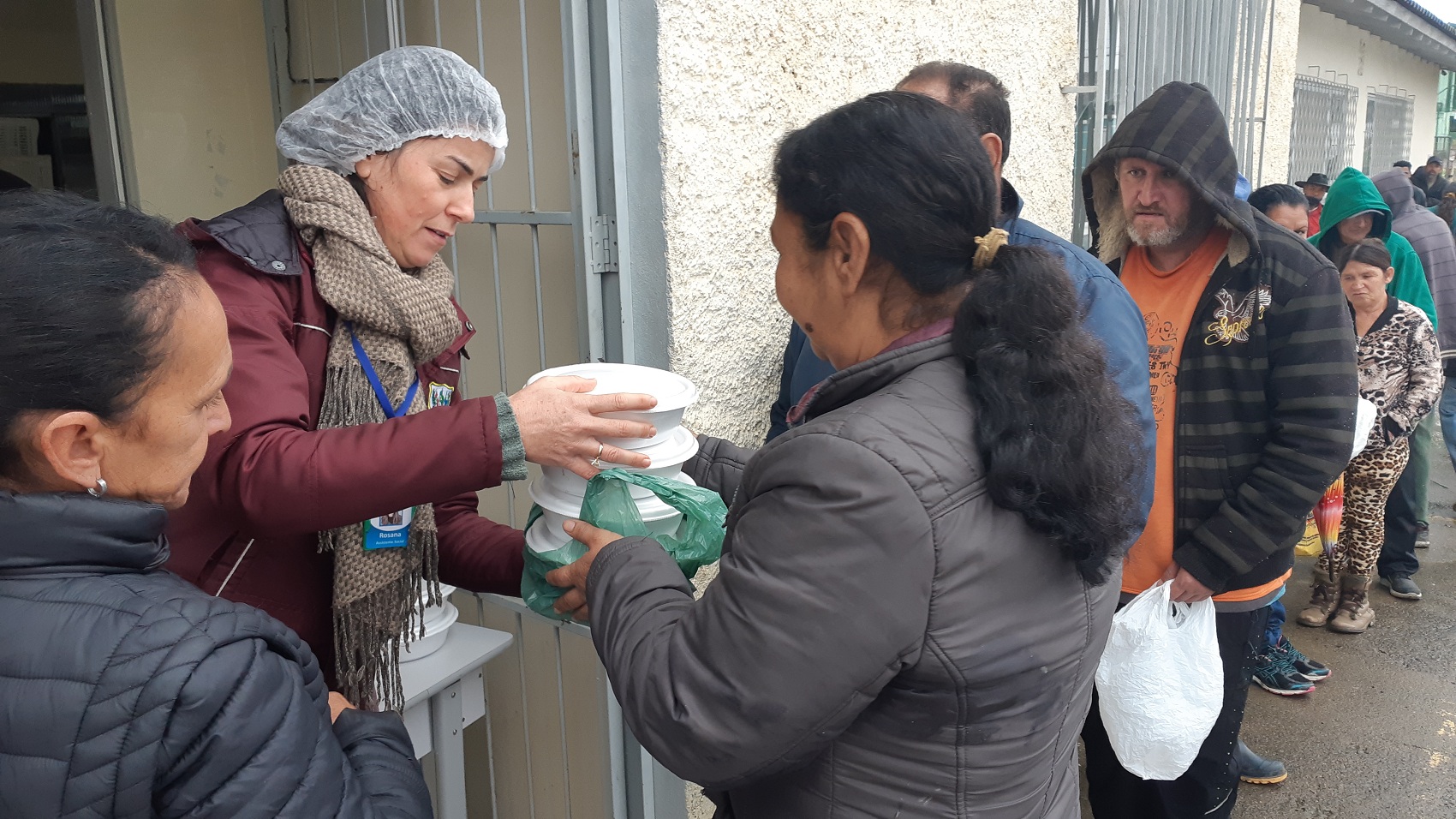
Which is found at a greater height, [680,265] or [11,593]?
[680,265]

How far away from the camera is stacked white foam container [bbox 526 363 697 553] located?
1590 mm

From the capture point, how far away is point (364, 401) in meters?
1.71

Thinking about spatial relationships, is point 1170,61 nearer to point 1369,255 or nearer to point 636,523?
point 1369,255

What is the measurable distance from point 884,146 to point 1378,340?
4.26 metres

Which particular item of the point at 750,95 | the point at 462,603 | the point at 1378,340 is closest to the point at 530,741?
the point at 462,603

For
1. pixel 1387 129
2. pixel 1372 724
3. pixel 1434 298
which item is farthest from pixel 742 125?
pixel 1387 129

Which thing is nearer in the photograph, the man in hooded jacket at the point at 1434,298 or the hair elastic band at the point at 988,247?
the hair elastic band at the point at 988,247

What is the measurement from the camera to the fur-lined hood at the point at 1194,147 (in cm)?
256

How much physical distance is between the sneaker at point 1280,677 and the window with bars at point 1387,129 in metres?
11.7

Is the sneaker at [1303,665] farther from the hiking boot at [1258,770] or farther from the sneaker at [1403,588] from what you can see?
the sneaker at [1403,588]

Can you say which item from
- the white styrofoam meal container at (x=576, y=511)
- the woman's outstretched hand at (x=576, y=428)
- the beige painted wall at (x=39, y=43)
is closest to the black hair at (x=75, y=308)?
the woman's outstretched hand at (x=576, y=428)

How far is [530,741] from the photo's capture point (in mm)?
2953

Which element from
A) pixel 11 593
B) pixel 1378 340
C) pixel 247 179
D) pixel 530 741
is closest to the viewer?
pixel 11 593

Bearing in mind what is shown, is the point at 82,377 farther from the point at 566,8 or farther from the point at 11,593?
the point at 566,8
